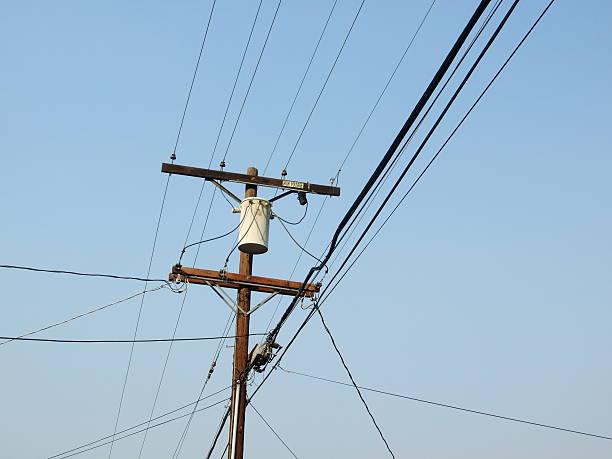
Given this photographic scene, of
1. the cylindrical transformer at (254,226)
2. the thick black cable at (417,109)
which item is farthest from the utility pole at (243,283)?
the thick black cable at (417,109)

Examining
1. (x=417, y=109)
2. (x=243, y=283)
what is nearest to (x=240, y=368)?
(x=243, y=283)

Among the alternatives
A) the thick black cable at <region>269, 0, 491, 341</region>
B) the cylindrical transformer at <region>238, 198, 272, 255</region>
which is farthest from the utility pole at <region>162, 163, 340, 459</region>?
the thick black cable at <region>269, 0, 491, 341</region>

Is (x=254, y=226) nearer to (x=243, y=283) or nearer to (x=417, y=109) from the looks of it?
(x=243, y=283)

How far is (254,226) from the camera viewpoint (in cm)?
1197

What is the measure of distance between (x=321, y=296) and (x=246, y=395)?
2.52 metres

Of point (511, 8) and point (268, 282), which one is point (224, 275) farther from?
point (511, 8)

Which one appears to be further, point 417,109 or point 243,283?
point 243,283

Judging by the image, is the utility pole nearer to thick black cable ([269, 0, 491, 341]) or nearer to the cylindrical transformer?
the cylindrical transformer

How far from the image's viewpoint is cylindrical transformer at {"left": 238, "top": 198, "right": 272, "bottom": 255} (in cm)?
1192

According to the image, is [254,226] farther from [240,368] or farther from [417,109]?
[417,109]

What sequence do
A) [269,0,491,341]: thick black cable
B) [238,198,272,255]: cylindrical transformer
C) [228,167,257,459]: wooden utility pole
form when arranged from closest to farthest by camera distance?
[269,0,491,341]: thick black cable, [228,167,257,459]: wooden utility pole, [238,198,272,255]: cylindrical transformer

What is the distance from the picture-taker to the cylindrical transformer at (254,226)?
11.9 meters

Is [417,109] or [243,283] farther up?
[243,283]

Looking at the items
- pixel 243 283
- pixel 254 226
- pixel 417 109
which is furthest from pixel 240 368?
pixel 417 109
